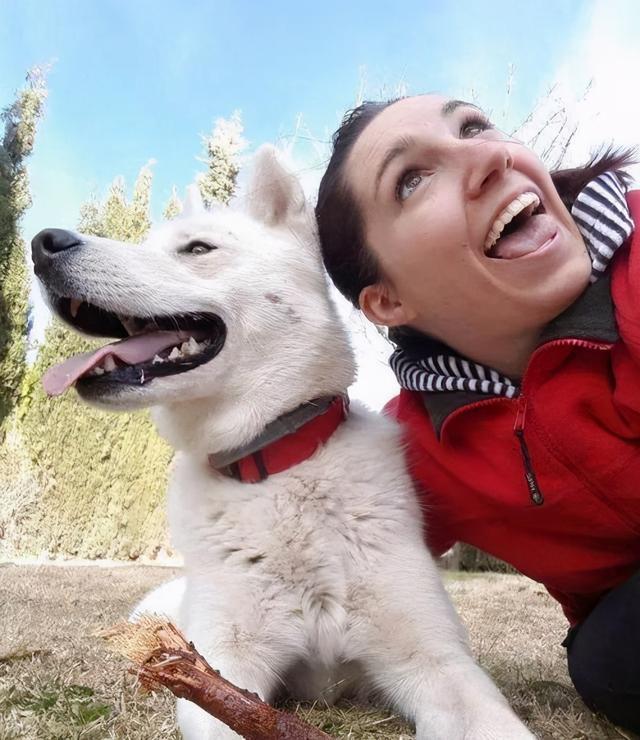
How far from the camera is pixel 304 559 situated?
170 centimetres

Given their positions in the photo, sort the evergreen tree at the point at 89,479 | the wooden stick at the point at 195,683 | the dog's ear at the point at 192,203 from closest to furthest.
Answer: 1. the wooden stick at the point at 195,683
2. the dog's ear at the point at 192,203
3. the evergreen tree at the point at 89,479

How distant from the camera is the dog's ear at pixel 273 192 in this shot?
2.29m

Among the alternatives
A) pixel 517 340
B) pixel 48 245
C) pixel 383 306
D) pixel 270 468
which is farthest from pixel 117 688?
pixel 517 340

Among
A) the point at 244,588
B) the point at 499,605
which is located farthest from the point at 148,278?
the point at 499,605

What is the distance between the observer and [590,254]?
5.95ft

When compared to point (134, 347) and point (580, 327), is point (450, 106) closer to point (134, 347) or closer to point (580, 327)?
point (580, 327)

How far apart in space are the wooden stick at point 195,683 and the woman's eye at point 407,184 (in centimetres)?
136

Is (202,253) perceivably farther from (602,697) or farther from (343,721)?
(602,697)

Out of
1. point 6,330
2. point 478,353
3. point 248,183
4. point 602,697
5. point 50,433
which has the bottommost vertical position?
point 50,433

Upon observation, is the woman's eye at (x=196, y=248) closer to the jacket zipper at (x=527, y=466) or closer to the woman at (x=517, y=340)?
the woman at (x=517, y=340)

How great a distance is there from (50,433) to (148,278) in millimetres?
10859

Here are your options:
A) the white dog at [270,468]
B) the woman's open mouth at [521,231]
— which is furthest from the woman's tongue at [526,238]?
the white dog at [270,468]

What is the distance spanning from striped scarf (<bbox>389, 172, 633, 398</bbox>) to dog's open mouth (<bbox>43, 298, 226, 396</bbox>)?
0.62 metres

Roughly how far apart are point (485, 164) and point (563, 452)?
78 centimetres
